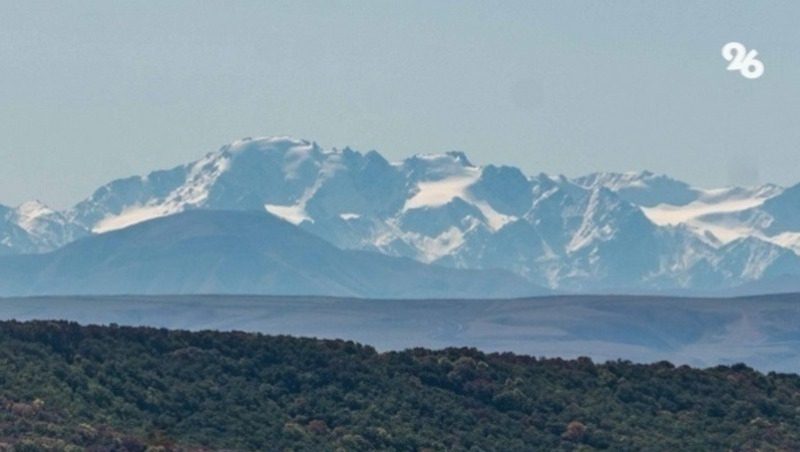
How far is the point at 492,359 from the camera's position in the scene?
121375 mm

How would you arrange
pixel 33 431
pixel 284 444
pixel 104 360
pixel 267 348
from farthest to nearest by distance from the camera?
1. pixel 267 348
2. pixel 104 360
3. pixel 284 444
4. pixel 33 431

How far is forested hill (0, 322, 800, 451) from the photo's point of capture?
98.4 m

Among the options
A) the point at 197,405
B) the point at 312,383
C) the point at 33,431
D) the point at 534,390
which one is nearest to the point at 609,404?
the point at 534,390

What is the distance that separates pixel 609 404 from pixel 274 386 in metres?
16.9

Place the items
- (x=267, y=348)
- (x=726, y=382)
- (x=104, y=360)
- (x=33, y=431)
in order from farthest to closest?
(x=726, y=382) → (x=267, y=348) → (x=104, y=360) → (x=33, y=431)

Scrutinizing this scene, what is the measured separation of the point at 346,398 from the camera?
354ft

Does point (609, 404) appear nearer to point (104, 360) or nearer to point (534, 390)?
point (534, 390)

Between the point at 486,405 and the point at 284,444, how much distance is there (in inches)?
655

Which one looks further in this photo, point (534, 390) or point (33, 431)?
point (534, 390)

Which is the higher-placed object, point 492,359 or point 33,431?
point 492,359

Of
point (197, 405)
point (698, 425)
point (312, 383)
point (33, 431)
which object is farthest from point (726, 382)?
point (33, 431)

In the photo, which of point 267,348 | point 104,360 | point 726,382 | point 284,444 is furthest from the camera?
point 726,382

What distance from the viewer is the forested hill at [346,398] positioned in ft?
323

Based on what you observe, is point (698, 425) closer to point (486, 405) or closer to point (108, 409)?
point (486, 405)
